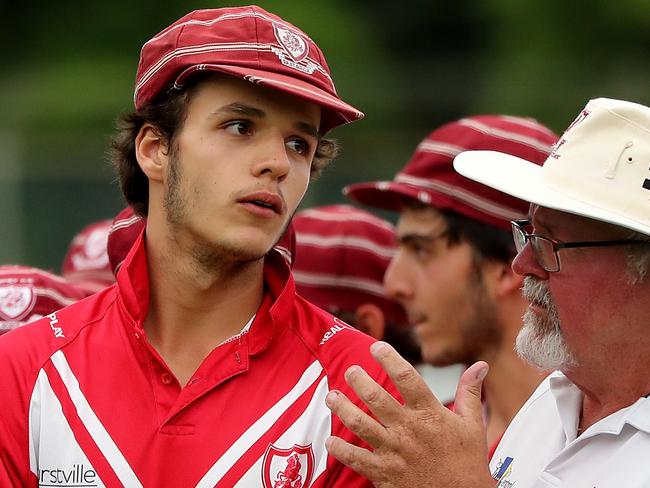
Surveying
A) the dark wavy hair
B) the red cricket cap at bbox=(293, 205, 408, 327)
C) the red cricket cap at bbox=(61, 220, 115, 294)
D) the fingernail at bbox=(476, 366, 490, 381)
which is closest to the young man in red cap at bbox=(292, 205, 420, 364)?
the red cricket cap at bbox=(293, 205, 408, 327)

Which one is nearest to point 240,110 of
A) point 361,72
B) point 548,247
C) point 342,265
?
A: point 548,247

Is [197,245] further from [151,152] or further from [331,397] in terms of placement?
[331,397]

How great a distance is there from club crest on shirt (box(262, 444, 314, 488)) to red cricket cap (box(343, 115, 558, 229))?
6.35 ft

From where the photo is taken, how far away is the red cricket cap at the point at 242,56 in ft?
10.3

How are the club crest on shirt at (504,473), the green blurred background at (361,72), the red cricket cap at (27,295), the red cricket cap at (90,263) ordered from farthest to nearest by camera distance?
the green blurred background at (361,72), the red cricket cap at (90,263), the red cricket cap at (27,295), the club crest on shirt at (504,473)

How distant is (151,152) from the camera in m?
3.42

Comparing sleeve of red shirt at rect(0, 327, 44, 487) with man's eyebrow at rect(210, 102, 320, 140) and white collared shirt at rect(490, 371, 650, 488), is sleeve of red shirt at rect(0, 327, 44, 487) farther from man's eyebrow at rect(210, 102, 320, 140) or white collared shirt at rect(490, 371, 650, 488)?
white collared shirt at rect(490, 371, 650, 488)

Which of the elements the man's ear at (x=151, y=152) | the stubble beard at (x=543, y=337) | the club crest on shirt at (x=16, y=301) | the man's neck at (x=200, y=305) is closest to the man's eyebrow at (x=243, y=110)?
the man's ear at (x=151, y=152)

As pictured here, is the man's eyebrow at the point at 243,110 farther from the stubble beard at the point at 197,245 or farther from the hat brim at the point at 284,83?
the stubble beard at the point at 197,245

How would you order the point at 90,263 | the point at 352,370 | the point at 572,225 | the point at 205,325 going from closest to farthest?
the point at 352,370 < the point at 572,225 < the point at 205,325 < the point at 90,263

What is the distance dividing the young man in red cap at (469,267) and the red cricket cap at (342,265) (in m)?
0.37

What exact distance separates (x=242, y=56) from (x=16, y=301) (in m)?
1.29

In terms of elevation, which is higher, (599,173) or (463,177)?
(599,173)

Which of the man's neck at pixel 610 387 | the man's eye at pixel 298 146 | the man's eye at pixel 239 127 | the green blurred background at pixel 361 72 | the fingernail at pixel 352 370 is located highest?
the man's eye at pixel 239 127
